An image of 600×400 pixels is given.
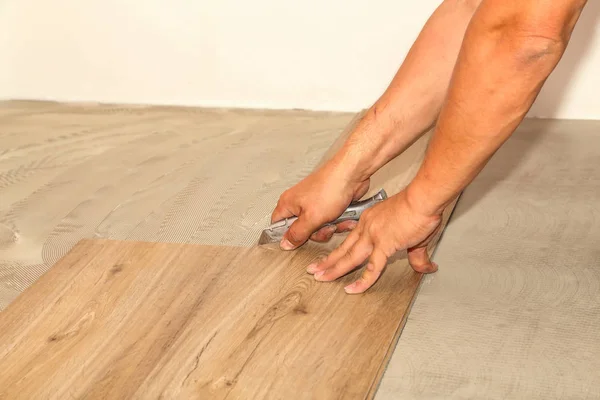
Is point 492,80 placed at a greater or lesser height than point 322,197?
greater

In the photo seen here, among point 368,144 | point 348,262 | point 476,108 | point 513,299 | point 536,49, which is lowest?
point 513,299

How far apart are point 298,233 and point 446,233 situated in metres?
0.46

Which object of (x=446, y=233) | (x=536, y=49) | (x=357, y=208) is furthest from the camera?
(x=446, y=233)

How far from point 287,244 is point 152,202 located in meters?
0.71

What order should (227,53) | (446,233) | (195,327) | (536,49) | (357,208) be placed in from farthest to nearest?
(227,53) < (446,233) < (357,208) < (195,327) < (536,49)

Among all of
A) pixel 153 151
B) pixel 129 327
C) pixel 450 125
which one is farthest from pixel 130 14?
pixel 450 125

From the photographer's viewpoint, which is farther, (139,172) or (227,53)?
(227,53)

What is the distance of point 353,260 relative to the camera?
182cm

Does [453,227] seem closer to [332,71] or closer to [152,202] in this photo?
[152,202]

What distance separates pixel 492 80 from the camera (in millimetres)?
1407

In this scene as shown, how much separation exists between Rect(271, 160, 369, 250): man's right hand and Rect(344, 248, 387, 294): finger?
0.19 meters

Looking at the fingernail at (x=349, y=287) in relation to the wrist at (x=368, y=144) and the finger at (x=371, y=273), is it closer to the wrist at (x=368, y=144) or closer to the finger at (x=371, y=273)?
the finger at (x=371, y=273)

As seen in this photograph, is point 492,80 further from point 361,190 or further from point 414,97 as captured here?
point 361,190

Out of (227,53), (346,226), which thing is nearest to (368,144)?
(346,226)
